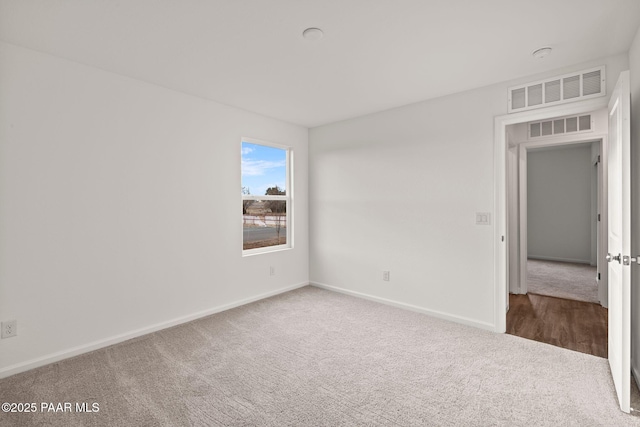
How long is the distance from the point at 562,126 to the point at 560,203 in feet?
12.2

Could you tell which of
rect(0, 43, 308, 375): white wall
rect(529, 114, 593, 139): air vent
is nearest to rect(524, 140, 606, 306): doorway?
rect(529, 114, 593, 139): air vent

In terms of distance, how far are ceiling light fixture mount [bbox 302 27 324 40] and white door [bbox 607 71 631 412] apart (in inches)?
74.9

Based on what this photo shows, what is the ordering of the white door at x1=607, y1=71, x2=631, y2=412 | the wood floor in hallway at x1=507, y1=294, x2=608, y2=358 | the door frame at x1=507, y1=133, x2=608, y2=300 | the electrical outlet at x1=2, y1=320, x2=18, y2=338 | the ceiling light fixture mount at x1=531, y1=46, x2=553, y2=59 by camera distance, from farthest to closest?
the door frame at x1=507, y1=133, x2=608, y2=300, the wood floor in hallway at x1=507, y1=294, x2=608, y2=358, the ceiling light fixture mount at x1=531, y1=46, x2=553, y2=59, the electrical outlet at x1=2, y1=320, x2=18, y2=338, the white door at x1=607, y1=71, x2=631, y2=412

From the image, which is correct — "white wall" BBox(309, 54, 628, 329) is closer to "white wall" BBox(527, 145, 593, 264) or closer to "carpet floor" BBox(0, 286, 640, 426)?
"carpet floor" BBox(0, 286, 640, 426)

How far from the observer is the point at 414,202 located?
148 inches

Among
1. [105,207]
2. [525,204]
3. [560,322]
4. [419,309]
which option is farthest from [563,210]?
[105,207]

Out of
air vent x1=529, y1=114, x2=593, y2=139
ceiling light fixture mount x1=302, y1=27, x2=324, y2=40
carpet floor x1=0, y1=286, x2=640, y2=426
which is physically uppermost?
ceiling light fixture mount x1=302, y1=27, x2=324, y2=40

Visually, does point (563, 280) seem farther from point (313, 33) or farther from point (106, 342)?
point (106, 342)

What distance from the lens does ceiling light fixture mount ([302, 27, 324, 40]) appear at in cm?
218

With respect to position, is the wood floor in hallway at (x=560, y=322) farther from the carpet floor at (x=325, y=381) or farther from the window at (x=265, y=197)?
the window at (x=265, y=197)

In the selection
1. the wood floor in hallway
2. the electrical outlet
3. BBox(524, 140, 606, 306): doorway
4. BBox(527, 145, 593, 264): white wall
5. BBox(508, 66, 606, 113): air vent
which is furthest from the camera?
BBox(527, 145, 593, 264): white wall

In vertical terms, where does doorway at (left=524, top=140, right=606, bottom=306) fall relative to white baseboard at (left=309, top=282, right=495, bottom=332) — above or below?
above

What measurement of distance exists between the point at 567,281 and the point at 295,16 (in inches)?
223

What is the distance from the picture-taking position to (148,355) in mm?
2660
